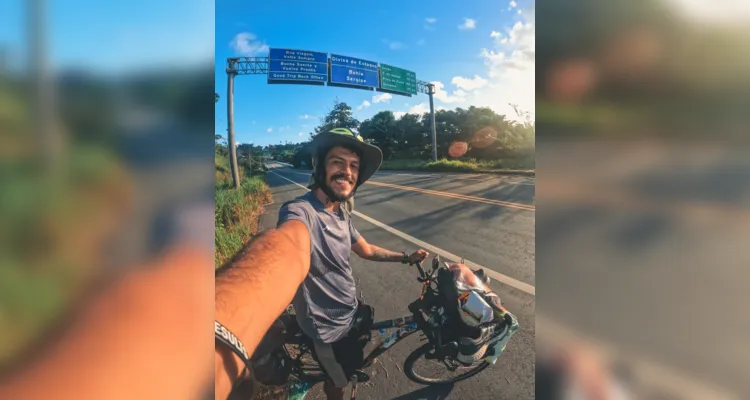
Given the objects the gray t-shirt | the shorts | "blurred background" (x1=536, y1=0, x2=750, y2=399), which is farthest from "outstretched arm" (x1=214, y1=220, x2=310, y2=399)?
"blurred background" (x1=536, y1=0, x2=750, y2=399)

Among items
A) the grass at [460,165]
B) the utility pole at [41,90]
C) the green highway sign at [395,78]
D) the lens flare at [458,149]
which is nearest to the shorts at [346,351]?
the grass at [460,165]

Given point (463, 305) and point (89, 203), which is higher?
point (89, 203)

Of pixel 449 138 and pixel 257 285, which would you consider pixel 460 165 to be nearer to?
pixel 449 138

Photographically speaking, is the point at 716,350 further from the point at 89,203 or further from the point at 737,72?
the point at 89,203

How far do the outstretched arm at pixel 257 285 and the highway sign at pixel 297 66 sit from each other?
1.33ft

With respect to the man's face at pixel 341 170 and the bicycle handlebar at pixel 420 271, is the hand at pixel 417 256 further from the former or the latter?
the man's face at pixel 341 170

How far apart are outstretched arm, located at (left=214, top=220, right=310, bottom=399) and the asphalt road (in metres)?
0.08

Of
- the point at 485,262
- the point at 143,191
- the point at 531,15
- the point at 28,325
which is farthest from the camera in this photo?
the point at 485,262

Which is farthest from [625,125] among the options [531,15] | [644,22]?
[531,15]

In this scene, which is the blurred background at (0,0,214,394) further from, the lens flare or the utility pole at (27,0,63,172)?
the lens flare

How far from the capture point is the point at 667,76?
2.07ft

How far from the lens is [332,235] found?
0.88 meters

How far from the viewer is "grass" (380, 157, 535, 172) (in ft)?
2.56

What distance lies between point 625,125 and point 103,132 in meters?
1.01
